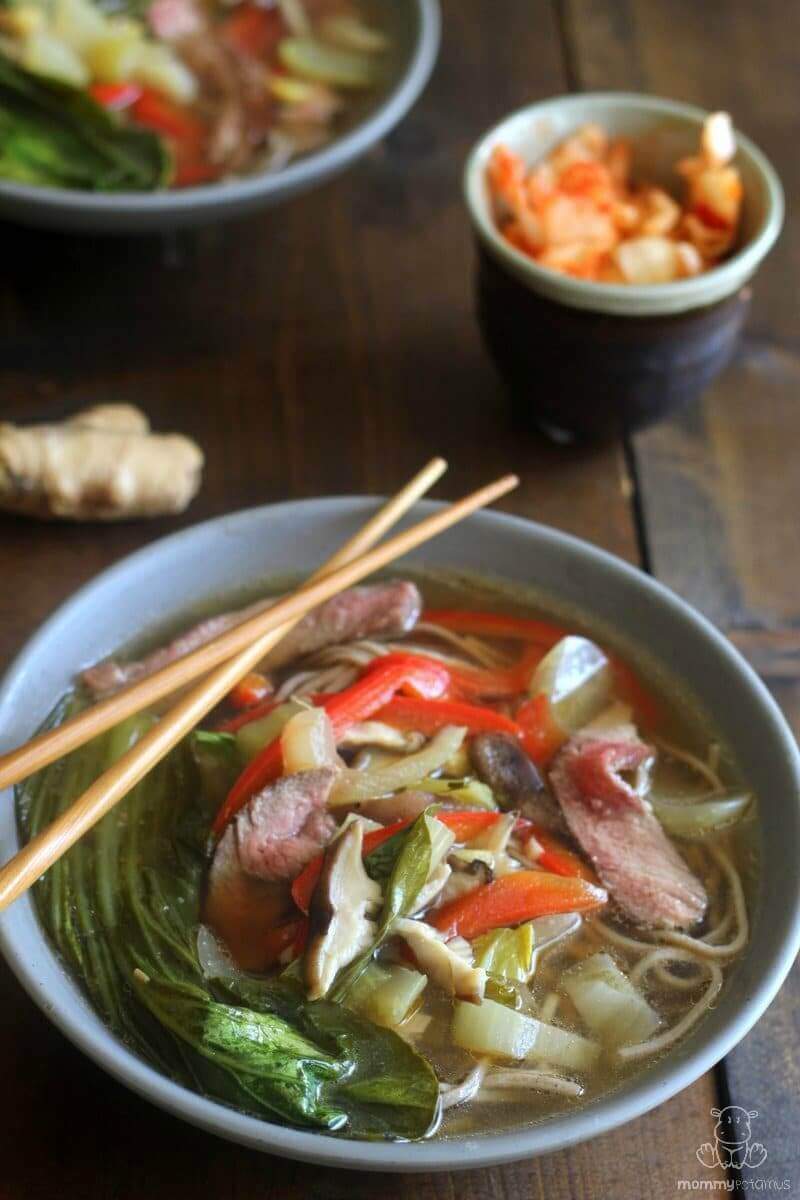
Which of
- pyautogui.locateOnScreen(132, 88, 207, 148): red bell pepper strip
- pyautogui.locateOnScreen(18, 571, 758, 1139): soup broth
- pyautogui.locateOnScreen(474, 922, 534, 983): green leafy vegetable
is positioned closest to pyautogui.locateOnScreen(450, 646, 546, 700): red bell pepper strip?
pyautogui.locateOnScreen(18, 571, 758, 1139): soup broth

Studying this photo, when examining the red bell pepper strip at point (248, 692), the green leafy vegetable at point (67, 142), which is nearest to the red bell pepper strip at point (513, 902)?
the red bell pepper strip at point (248, 692)

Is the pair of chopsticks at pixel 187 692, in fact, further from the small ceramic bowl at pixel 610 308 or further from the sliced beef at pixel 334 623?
the small ceramic bowl at pixel 610 308

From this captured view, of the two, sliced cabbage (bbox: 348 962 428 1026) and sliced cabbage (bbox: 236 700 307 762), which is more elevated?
sliced cabbage (bbox: 236 700 307 762)

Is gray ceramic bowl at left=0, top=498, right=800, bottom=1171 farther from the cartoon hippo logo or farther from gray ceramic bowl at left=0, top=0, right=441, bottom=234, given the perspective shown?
gray ceramic bowl at left=0, top=0, right=441, bottom=234

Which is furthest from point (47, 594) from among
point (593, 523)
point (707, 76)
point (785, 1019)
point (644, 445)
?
point (707, 76)

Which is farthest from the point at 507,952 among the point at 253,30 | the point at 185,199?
the point at 253,30

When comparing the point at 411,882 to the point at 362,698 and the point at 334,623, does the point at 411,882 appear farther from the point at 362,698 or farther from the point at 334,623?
the point at 334,623
